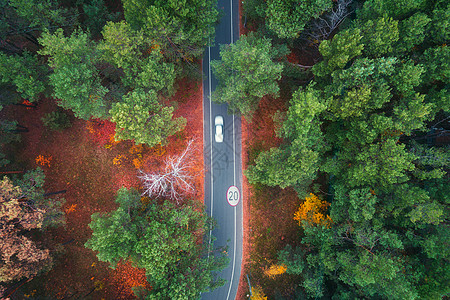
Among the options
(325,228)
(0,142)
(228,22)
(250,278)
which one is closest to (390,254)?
(325,228)

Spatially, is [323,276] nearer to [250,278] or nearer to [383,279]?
[383,279]

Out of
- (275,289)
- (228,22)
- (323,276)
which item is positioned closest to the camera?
(323,276)

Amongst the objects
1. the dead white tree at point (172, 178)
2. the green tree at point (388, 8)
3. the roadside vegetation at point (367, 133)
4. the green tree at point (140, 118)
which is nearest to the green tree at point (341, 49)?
the roadside vegetation at point (367, 133)

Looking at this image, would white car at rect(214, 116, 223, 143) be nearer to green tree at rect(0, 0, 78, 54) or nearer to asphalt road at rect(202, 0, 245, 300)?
asphalt road at rect(202, 0, 245, 300)

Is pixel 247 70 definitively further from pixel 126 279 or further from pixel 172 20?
pixel 126 279

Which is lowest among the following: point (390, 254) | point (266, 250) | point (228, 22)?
point (266, 250)

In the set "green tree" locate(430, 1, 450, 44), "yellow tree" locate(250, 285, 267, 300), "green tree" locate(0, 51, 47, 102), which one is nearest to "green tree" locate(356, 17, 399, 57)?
"green tree" locate(430, 1, 450, 44)

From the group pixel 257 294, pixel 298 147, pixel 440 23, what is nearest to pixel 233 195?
pixel 298 147
